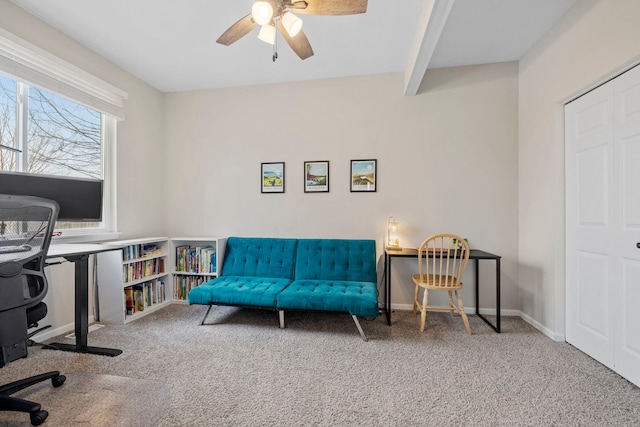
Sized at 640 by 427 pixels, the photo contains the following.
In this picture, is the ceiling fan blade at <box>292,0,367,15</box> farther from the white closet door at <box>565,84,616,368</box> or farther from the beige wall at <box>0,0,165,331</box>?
the beige wall at <box>0,0,165,331</box>

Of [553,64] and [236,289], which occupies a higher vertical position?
[553,64]

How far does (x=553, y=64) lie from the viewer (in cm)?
239

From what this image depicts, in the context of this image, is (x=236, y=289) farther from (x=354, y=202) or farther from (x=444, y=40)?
(x=444, y=40)

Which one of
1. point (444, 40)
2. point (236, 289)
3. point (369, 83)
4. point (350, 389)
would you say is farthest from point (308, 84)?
point (350, 389)

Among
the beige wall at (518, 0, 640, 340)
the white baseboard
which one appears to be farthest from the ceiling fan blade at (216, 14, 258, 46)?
the white baseboard

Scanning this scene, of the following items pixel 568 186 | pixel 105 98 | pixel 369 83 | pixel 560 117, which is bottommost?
pixel 568 186

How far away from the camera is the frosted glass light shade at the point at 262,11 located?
1.65m

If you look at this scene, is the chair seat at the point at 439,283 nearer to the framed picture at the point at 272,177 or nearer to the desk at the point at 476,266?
the desk at the point at 476,266

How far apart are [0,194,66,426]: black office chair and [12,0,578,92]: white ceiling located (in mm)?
1782

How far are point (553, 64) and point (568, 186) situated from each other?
42.9 inches

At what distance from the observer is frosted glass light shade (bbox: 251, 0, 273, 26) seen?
1646mm

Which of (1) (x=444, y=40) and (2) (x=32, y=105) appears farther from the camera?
(1) (x=444, y=40)

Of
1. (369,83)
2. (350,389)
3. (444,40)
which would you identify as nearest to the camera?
(350,389)

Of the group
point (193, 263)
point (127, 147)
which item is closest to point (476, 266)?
point (193, 263)
